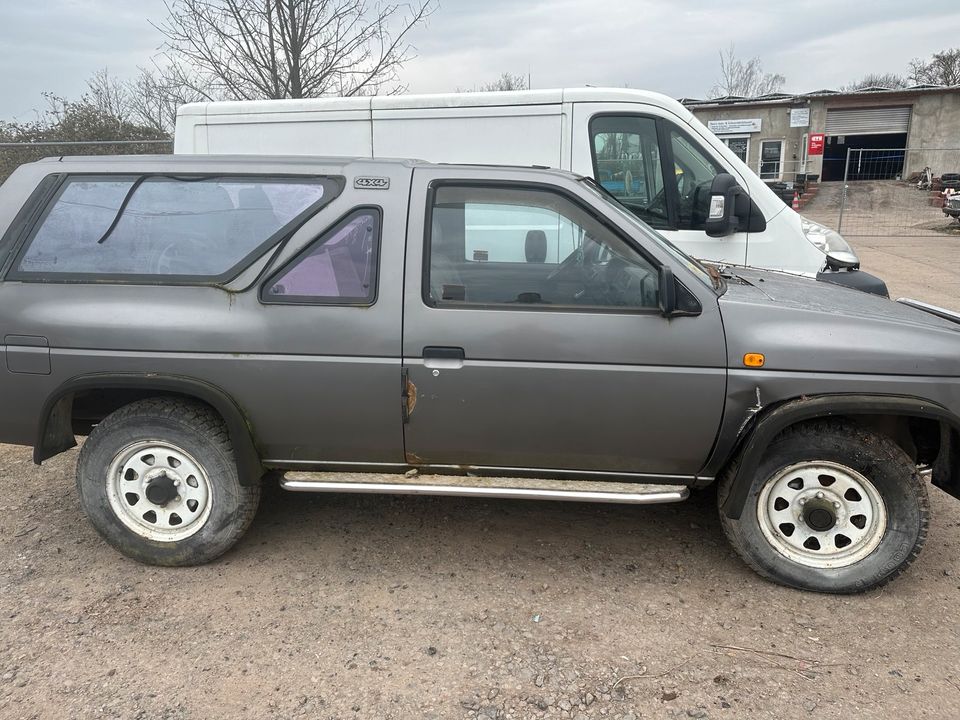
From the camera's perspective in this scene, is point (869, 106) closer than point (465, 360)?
No

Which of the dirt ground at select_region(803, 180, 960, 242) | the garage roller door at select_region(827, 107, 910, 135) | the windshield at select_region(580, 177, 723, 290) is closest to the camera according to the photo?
the windshield at select_region(580, 177, 723, 290)

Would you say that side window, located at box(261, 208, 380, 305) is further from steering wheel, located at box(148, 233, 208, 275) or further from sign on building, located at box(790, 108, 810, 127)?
sign on building, located at box(790, 108, 810, 127)

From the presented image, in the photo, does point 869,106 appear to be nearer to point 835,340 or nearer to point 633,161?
point 633,161

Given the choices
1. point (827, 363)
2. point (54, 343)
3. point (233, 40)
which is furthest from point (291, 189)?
point (233, 40)

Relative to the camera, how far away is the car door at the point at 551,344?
303cm

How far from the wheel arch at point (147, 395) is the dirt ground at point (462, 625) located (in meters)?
0.57

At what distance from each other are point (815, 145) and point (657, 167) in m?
26.3

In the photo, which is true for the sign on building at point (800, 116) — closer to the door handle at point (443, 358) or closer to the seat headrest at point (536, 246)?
the seat headrest at point (536, 246)

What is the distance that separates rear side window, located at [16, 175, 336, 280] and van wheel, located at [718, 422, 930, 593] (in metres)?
2.36

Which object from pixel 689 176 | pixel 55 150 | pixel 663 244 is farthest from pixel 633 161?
pixel 55 150

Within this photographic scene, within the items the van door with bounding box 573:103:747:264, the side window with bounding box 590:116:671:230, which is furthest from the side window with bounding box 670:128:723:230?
the side window with bounding box 590:116:671:230

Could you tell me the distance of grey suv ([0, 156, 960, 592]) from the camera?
119 inches

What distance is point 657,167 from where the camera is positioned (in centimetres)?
558

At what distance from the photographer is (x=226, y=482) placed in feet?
10.9
